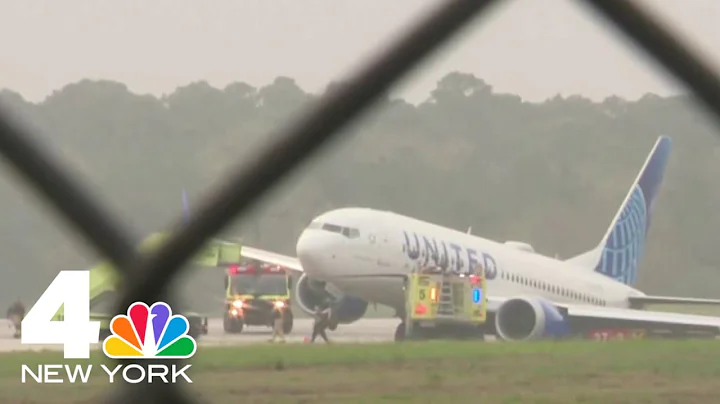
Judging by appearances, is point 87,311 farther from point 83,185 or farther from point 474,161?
point 474,161

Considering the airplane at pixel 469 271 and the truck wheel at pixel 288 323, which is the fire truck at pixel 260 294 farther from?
the airplane at pixel 469 271

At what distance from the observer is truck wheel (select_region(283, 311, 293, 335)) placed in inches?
208

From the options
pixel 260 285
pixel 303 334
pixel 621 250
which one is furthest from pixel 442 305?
pixel 621 250

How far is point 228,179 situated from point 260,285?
6.01 metres

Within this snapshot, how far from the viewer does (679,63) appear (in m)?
0.30

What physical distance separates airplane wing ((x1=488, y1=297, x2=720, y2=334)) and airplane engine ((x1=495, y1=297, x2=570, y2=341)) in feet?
0.63

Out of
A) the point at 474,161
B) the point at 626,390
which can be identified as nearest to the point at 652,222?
the point at 626,390

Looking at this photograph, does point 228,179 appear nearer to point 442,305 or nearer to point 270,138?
point 270,138

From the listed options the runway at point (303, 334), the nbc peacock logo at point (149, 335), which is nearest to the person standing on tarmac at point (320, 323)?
the runway at point (303, 334)

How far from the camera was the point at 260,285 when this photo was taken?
6.26 meters

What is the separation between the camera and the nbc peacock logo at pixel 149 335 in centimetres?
27

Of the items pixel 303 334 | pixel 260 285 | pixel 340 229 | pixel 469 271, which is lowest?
pixel 303 334

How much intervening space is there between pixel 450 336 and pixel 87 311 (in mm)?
5965

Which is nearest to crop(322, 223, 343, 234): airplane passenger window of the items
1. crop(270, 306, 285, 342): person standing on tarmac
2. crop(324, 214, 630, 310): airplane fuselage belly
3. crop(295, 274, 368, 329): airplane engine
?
crop(324, 214, 630, 310): airplane fuselage belly
